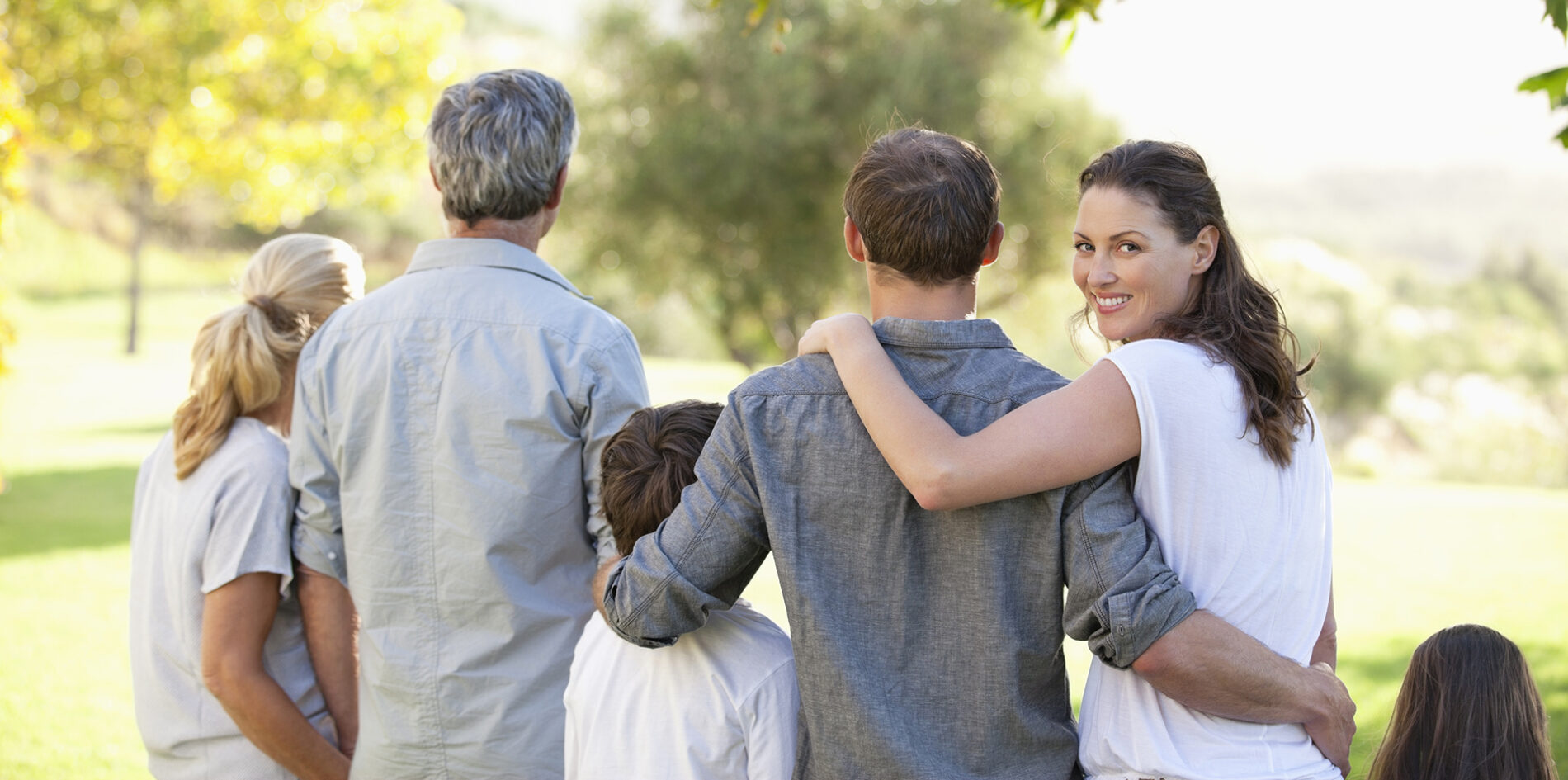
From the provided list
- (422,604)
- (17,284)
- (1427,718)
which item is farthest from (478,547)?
(17,284)

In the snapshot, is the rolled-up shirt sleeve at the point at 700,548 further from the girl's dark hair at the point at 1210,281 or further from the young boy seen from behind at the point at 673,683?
the girl's dark hair at the point at 1210,281

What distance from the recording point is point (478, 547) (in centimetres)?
244

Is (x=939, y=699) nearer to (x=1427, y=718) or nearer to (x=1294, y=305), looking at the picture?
(x=1427, y=718)

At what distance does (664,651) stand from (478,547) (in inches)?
18.8

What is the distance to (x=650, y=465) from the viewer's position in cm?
224

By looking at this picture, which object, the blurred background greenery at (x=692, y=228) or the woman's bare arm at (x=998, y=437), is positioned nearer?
the woman's bare arm at (x=998, y=437)

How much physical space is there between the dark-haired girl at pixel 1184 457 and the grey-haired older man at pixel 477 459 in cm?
74

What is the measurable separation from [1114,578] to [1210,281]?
651mm

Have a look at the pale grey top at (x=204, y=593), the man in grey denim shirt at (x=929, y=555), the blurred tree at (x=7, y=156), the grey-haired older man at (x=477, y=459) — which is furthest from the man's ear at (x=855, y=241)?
the blurred tree at (x=7, y=156)

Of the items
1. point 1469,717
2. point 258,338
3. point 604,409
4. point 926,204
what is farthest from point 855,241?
point 1469,717

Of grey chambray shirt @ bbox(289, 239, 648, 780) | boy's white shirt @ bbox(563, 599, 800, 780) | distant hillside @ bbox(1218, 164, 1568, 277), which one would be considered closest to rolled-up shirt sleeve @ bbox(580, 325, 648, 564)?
grey chambray shirt @ bbox(289, 239, 648, 780)

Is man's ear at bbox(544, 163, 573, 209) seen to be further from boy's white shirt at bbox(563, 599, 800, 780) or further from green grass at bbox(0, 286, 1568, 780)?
green grass at bbox(0, 286, 1568, 780)

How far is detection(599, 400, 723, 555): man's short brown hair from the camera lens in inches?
87.4

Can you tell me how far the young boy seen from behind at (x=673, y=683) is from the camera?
221 centimetres
